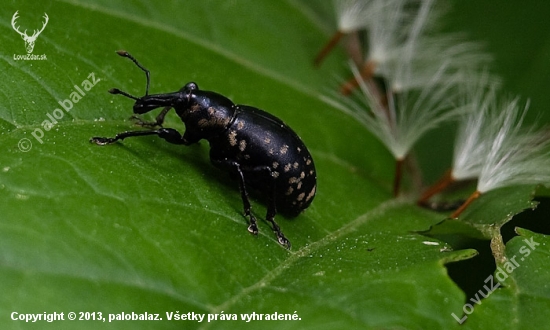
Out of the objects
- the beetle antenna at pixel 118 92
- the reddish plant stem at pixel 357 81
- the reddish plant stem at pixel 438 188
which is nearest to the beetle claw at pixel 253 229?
the beetle antenna at pixel 118 92

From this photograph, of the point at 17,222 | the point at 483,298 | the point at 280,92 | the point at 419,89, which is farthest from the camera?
the point at 419,89

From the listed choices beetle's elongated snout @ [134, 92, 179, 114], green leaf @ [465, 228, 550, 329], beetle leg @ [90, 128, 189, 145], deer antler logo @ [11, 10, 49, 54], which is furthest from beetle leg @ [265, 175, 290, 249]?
deer antler logo @ [11, 10, 49, 54]

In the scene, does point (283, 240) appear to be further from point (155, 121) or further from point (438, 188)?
point (438, 188)

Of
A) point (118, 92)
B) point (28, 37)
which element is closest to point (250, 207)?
point (118, 92)

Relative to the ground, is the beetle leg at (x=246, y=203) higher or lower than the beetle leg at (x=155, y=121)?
higher

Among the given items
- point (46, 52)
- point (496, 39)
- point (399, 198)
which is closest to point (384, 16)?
point (496, 39)

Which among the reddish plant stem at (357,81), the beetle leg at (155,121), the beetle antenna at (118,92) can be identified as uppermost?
the reddish plant stem at (357,81)

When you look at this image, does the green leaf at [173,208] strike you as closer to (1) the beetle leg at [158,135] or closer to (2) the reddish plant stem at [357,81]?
(1) the beetle leg at [158,135]

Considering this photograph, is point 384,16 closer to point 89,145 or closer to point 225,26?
point 225,26
